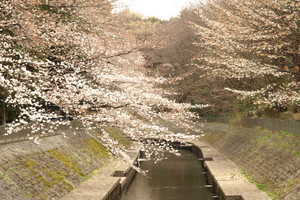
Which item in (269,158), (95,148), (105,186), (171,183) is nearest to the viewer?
(105,186)

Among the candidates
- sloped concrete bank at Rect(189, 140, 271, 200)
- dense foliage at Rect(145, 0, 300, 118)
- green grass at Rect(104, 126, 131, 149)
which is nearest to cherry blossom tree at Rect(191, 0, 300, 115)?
dense foliage at Rect(145, 0, 300, 118)

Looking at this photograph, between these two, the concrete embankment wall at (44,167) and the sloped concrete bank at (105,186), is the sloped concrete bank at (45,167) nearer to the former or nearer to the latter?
the concrete embankment wall at (44,167)

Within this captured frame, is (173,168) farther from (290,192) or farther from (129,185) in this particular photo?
(290,192)

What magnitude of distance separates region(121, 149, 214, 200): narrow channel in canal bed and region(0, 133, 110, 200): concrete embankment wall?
2.65 m

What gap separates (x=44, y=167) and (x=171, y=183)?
10.6 m

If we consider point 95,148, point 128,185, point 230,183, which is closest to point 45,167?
point 230,183

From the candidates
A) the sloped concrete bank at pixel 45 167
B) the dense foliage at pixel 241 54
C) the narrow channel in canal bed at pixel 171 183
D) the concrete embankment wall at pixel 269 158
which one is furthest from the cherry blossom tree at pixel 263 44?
the sloped concrete bank at pixel 45 167

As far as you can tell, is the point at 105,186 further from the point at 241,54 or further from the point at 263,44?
the point at 263,44

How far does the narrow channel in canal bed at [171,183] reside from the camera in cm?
2159

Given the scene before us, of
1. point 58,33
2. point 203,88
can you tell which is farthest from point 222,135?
point 58,33

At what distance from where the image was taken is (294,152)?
18.0m

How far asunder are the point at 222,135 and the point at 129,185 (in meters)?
17.8

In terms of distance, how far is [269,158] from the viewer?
20.5 m

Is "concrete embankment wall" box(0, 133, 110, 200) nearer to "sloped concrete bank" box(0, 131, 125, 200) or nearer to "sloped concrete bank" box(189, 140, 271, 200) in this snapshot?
"sloped concrete bank" box(0, 131, 125, 200)
